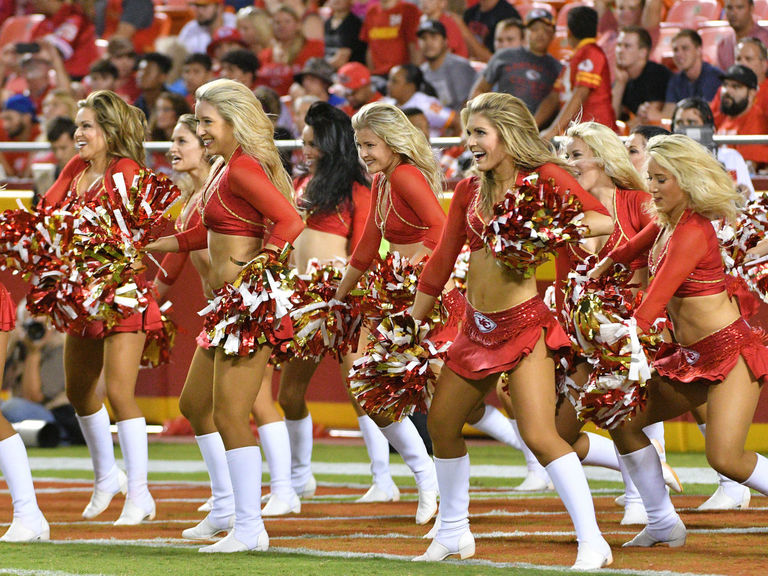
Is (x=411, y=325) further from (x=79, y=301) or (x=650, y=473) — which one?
(x=79, y=301)

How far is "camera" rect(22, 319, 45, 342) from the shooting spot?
32.0 ft

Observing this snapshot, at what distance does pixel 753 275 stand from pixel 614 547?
143 centimetres

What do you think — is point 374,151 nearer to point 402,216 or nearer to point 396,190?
point 396,190

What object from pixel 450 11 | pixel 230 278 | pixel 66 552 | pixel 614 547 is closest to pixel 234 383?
pixel 230 278

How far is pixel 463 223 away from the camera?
177 inches

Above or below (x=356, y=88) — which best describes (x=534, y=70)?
above

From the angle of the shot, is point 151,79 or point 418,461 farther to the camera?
point 151,79

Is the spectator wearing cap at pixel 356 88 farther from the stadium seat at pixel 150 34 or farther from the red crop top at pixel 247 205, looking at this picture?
the red crop top at pixel 247 205

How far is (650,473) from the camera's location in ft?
15.3

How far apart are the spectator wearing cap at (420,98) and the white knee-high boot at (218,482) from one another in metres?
4.91

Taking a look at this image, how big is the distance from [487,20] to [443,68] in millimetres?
809

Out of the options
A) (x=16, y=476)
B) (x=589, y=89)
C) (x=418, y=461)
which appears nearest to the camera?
(x=16, y=476)

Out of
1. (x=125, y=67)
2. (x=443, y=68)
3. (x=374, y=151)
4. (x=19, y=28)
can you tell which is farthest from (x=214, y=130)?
(x=19, y=28)

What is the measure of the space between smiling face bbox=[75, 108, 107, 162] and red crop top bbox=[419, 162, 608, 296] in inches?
81.8
